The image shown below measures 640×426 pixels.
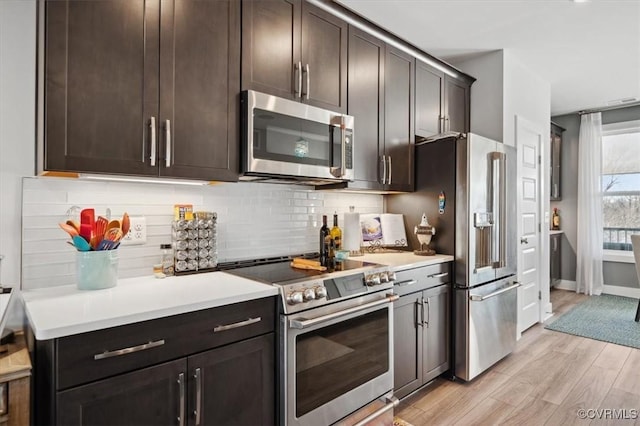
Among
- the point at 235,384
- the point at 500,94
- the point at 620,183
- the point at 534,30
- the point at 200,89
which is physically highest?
the point at 534,30

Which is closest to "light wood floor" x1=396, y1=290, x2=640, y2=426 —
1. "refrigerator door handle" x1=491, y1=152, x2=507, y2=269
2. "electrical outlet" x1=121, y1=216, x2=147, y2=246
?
"refrigerator door handle" x1=491, y1=152, x2=507, y2=269

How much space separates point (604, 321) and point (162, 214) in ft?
15.5

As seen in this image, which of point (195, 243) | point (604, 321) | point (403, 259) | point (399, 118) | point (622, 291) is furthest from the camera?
point (622, 291)

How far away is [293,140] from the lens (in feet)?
6.86

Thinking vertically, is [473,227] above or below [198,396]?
above

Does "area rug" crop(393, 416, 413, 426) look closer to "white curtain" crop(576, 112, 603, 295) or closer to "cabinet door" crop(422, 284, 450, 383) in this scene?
"cabinet door" crop(422, 284, 450, 383)

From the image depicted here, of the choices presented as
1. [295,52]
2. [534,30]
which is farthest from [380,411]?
[534,30]

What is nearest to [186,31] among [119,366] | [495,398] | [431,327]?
[119,366]

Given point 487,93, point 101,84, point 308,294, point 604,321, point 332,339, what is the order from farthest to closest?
point 604,321 → point 487,93 → point 332,339 → point 308,294 → point 101,84

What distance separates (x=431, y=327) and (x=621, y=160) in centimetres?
476

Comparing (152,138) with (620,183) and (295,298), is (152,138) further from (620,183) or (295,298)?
(620,183)

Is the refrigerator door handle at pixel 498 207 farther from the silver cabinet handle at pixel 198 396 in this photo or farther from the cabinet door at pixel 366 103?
the silver cabinet handle at pixel 198 396

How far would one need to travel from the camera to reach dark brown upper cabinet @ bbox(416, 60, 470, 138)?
10.0 feet
